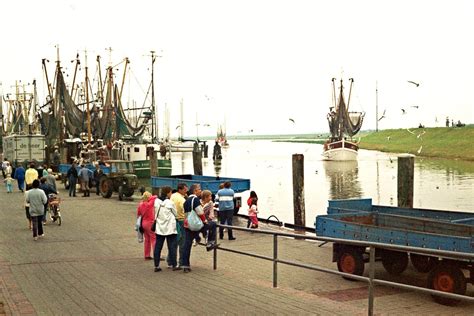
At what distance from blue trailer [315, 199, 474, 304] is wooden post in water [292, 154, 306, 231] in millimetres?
5639

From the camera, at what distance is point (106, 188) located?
31.2 metres

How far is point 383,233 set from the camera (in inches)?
512

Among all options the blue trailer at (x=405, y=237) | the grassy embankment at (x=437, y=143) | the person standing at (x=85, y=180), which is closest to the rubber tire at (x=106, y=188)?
the person standing at (x=85, y=180)

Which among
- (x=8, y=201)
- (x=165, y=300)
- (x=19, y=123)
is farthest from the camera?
(x=19, y=123)

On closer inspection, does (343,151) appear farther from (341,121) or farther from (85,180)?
(85,180)

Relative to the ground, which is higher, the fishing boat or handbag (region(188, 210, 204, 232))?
the fishing boat

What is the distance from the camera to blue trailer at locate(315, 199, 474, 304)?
450 inches

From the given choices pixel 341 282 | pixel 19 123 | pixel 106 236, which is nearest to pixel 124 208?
pixel 106 236

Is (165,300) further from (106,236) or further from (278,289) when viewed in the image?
(106,236)

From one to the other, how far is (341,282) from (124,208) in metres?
14.5

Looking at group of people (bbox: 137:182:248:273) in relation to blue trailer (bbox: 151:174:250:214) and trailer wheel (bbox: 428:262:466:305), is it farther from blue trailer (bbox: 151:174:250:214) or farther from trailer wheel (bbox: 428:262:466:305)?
blue trailer (bbox: 151:174:250:214)

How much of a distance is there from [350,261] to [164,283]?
14.7 feet

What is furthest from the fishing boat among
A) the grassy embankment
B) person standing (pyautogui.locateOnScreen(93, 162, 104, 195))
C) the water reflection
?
person standing (pyautogui.locateOnScreen(93, 162, 104, 195))

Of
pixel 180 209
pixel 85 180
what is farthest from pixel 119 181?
pixel 180 209
